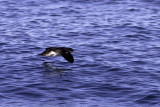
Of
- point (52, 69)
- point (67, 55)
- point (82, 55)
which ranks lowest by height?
point (52, 69)

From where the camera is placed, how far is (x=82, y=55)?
68.2 feet

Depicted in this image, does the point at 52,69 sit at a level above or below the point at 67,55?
below

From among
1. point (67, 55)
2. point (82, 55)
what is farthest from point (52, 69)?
point (82, 55)

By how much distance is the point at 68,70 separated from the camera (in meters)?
18.5

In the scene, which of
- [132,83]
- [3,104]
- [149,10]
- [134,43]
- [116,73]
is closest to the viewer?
[3,104]

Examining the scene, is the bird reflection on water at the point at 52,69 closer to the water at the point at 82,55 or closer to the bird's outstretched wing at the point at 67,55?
the water at the point at 82,55

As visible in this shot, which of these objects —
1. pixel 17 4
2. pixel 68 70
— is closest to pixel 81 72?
pixel 68 70

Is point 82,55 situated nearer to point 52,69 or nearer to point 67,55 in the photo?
point 67,55

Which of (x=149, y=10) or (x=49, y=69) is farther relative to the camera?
(x=149, y=10)

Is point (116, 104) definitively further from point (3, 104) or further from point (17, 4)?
point (17, 4)

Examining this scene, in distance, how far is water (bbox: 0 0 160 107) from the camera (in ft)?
50.1

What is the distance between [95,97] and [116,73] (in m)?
3.12

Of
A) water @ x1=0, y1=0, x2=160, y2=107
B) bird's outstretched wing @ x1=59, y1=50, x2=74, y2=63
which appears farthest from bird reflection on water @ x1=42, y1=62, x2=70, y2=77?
bird's outstretched wing @ x1=59, y1=50, x2=74, y2=63

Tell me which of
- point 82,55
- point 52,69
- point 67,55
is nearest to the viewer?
point 52,69
